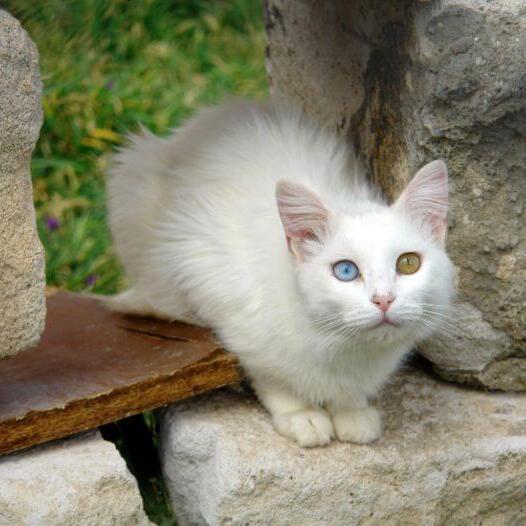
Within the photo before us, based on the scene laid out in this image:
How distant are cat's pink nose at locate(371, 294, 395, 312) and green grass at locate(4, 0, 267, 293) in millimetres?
1125

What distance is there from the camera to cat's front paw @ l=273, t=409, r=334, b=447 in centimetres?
245

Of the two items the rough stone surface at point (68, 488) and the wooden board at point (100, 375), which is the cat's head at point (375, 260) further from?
the rough stone surface at point (68, 488)

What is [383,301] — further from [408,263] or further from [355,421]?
[355,421]

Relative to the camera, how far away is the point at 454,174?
2424 mm

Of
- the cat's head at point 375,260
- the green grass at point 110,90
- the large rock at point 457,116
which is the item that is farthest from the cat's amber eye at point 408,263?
the green grass at point 110,90

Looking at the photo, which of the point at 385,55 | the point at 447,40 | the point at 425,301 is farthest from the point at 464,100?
the point at 425,301

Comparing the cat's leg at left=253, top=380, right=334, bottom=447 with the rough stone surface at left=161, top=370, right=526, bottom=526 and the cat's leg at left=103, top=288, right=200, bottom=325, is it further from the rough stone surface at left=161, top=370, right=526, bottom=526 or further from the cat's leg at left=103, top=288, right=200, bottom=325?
the cat's leg at left=103, top=288, right=200, bottom=325

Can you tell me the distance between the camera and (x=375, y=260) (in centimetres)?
214

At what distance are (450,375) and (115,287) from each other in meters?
1.53

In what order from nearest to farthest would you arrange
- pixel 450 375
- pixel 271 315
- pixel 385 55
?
pixel 271 315 → pixel 385 55 → pixel 450 375

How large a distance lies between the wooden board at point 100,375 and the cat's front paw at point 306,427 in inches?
6.7

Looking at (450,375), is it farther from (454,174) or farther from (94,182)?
(94,182)

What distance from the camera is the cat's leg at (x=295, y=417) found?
245cm

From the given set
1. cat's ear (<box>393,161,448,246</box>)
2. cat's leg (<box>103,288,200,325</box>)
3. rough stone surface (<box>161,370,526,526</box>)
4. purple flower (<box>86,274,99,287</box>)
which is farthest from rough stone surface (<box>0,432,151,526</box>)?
purple flower (<box>86,274,99,287</box>)
